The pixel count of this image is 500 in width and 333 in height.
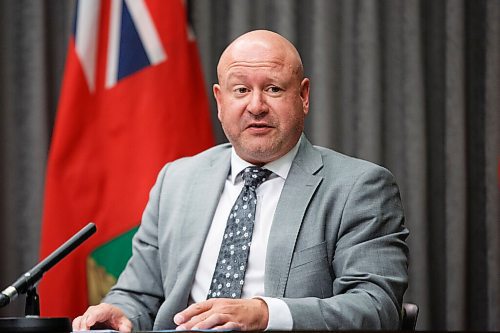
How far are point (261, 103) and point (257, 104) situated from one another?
0.05 ft

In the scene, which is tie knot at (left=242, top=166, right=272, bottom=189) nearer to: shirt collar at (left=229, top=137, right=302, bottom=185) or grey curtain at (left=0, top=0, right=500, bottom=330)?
shirt collar at (left=229, top=137, right=302, bottom=185)

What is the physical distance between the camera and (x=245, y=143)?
245 centimetres

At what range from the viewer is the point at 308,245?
2.32 metres

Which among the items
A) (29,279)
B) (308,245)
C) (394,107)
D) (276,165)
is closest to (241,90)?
(276,165)

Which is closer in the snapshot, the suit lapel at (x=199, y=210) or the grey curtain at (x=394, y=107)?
the suit lapel at (x=199, y=210)

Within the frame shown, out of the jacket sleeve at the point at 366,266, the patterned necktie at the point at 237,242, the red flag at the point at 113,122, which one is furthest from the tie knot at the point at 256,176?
the red flag at the point at 113,122

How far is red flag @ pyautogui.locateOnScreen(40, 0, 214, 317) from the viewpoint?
11.1 feet

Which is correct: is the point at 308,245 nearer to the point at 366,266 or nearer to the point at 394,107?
the point at 366,266

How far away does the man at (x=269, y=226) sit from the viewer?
2236 mm

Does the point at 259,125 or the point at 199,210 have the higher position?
the point at 259,125

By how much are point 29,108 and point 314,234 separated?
192 cm

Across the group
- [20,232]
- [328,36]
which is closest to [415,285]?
[328,36]

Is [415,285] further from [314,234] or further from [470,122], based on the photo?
[314,234]

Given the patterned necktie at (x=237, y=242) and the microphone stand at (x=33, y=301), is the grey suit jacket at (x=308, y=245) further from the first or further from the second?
the microphone stand at (x=33, y=301)
